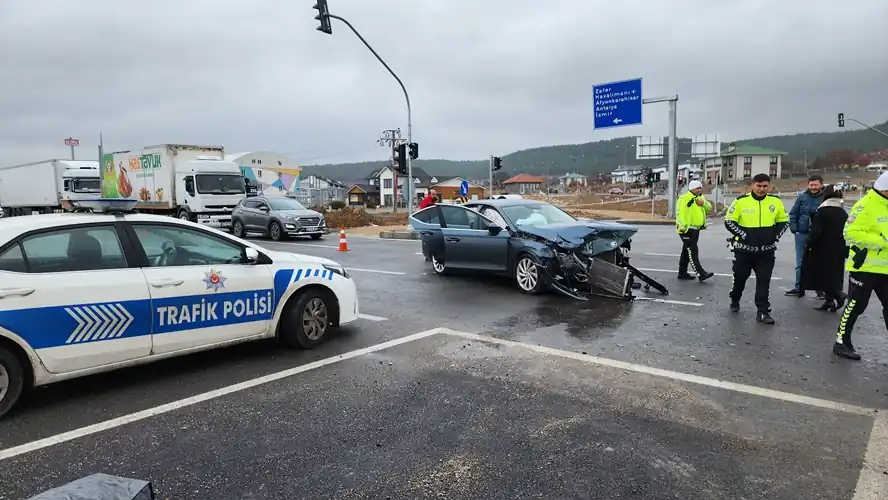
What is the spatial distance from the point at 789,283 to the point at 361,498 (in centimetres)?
880

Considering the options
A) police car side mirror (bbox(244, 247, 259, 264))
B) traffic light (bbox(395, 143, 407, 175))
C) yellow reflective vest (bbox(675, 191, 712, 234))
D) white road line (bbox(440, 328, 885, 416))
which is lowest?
white road line (bbox(440, 328, 885, 416))

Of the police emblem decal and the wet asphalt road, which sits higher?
the police emblem decal

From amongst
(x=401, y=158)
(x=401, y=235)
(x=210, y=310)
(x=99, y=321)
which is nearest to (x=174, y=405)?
(x=99, y=321)

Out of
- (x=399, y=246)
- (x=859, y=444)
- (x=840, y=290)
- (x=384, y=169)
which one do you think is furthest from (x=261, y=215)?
(x=384, y=169)

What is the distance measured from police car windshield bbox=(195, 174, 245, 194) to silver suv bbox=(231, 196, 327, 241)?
2253 millimetres

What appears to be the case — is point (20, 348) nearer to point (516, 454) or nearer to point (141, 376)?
point (141, 376)

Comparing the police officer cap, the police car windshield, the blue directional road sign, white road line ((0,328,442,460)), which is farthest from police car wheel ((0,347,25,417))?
the blue directional road sign

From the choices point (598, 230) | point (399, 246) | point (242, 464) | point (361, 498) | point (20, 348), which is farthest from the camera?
point (399, 246)

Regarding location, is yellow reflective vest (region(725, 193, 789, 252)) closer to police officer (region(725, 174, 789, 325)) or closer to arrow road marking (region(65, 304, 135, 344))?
police officer (region(725, 174, 789, 325))

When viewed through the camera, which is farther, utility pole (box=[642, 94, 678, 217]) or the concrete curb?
utility pole (box=[642, 94, 678, 217])

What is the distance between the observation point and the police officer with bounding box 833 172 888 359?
16.1 feet

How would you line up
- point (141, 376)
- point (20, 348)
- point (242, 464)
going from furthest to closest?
point (141, 376)
point (20, 348)
point (242, 464)

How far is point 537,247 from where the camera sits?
8594mm

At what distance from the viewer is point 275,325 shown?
5551 millimetres
